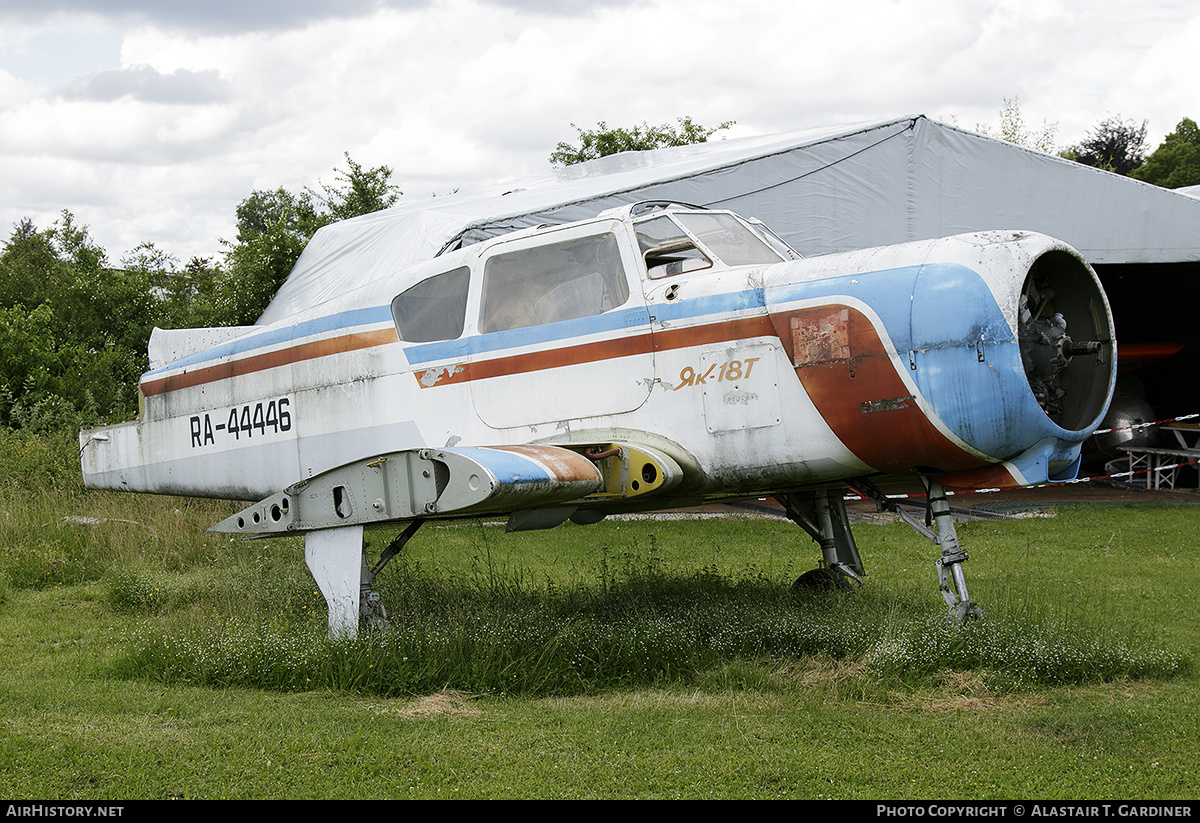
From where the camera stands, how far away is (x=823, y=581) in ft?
26.6

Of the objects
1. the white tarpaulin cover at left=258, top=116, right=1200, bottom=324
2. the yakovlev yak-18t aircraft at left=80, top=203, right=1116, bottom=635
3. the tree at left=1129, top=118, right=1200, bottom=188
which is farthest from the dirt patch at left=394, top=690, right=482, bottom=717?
the tree at left=1129, top=118, right=1200, bottom=188

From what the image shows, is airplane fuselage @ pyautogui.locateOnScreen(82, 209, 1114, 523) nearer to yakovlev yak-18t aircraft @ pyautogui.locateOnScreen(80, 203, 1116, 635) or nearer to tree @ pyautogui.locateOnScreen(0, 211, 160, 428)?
yakovlev yak-18t aircraft @ pyautogui.locateOnScreen(80, 203, 1116, 635)

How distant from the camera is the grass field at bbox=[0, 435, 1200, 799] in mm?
4477

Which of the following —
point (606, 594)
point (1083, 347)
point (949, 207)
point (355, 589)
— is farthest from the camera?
point (949, 207)

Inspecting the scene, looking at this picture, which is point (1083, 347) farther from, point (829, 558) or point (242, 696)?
point (242, 696)

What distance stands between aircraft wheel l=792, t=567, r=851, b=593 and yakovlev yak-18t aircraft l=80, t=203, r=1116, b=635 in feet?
0.16

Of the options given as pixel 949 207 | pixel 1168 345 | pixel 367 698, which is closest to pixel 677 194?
pixel 949 207

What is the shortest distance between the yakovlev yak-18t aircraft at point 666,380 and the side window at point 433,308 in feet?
0.06

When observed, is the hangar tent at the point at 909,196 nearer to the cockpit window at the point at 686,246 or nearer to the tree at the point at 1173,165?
the cockpit window at the point at 686,246

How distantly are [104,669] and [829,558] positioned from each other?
5.51m

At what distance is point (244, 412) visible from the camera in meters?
8.25

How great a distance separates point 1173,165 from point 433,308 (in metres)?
53.9

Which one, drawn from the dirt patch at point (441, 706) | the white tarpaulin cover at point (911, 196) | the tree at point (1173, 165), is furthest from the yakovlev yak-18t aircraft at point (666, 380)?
the tree at point (1173, 165)

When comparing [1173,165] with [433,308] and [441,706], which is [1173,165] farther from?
[441,706]
